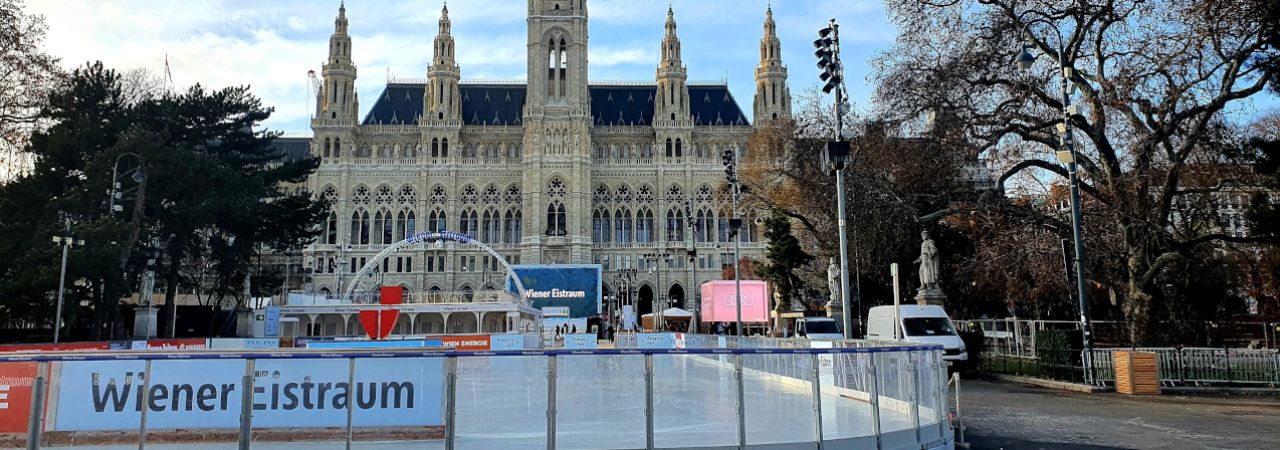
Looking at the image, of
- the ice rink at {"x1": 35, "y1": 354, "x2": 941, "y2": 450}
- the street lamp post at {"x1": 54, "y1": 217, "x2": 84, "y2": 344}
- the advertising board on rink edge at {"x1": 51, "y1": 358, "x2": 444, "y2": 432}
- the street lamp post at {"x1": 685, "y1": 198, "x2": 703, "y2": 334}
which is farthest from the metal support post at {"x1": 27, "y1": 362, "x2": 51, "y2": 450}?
the street lamp post at {"x1": 685, "y1": 198, "x2": 703, "y2": 334}

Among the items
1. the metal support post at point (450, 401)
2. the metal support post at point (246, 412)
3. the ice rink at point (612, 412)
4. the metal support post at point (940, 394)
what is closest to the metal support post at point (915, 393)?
the ice rink at point (612, 412)

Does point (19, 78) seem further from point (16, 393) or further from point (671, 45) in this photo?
point (671, 45)

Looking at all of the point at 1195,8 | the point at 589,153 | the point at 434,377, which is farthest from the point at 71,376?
the point at 589,153

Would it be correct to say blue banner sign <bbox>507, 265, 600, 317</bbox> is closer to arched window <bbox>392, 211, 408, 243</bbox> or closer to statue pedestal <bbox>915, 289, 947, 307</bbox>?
arched window <bbox>392, 211, 408, 243</bbox>

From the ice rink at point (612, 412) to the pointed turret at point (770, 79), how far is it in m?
69.7

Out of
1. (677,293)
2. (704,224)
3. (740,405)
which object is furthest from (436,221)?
(740,405)

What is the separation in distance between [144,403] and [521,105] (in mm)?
76671

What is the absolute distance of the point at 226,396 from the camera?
27.7ft

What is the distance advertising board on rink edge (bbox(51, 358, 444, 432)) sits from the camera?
27.4 feet

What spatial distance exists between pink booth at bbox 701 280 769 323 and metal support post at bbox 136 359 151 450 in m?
29.4

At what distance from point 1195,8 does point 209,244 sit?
146 feet

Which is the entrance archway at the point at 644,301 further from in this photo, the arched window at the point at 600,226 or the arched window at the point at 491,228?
the arched window at the point at 491,228

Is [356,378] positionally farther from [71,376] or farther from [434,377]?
[71,376]

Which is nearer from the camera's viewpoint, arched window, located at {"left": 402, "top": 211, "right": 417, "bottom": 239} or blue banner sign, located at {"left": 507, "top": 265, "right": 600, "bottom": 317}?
blue banner sign, located at {"left": 507, "top": 265, "right": 600, "bottom": 317}
